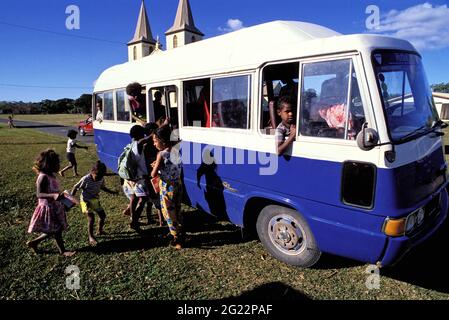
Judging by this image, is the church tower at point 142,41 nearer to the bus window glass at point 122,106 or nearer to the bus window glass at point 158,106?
the bus window glass at point 122,106

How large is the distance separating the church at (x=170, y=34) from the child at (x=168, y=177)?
5189 centimetres

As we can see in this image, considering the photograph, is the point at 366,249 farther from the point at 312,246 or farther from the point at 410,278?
the point at 410,278

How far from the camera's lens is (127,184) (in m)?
5.33

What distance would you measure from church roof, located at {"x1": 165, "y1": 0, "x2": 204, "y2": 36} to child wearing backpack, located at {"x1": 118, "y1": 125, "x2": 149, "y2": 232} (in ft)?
174

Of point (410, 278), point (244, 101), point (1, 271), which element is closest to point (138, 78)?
point (244, 101)

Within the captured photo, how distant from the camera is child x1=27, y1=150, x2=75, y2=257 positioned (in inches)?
162

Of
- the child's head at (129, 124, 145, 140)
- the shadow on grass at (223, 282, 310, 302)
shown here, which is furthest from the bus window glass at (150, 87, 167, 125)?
the shadow on grass at (223, 282, 310, 302)

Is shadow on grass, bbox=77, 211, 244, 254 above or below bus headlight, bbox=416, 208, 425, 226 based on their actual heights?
below

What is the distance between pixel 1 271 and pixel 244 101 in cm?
364

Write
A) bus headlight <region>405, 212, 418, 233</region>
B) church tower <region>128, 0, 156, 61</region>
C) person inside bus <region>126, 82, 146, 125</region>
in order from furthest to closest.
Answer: church tower <region>128, 0, 156, 61</region> < person inside bus <region>126, 82, 146, 125</region> < bus headlight <region>405, 212, 418, 233</region>

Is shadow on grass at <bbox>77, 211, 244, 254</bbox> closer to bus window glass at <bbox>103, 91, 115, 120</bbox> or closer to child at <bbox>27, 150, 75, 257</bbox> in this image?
child at <bbox>27, 150, 75, 257</bbox>

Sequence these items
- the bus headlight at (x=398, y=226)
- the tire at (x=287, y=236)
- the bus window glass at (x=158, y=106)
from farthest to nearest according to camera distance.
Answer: the bus window glass at (x=158, y=106)
the tire at (x=287, y=236)
the bus headlight at (x=398, y=226)

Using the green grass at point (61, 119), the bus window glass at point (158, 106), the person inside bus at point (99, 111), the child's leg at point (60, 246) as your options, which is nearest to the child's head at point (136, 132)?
the bus window glass at point (158, 106)

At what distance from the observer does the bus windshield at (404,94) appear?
3.21m
